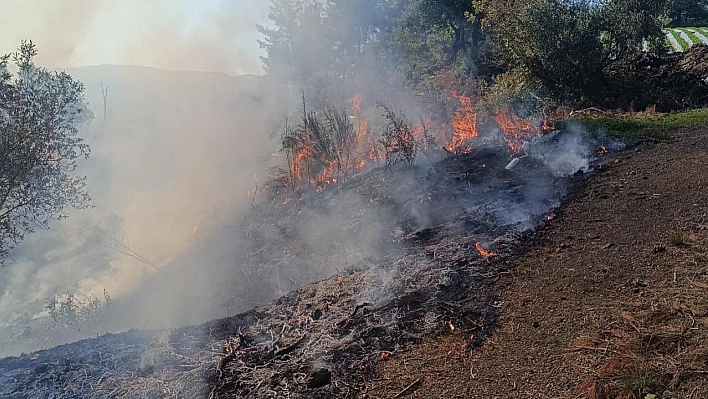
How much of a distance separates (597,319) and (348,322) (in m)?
2.17

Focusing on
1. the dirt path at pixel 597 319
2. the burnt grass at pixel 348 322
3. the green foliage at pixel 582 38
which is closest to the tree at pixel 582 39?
the green foliage at pixel 582 38

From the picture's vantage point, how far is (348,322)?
15.2 ft

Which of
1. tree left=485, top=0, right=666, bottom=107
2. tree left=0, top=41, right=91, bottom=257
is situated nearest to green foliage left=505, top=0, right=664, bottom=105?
tree left=485, top=0, right=666, bottom=107

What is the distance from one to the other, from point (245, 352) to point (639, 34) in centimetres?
1238

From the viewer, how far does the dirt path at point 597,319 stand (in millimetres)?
3111

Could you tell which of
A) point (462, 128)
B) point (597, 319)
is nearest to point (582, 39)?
point (462, 128)

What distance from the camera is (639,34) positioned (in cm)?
1194

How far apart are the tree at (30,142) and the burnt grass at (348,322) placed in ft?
9.00

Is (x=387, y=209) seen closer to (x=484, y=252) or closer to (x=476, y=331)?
(x=484, y=252)

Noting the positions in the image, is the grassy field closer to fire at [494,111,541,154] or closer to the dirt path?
fire at [494,111,541,154]

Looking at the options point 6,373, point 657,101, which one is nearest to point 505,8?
point 657,101

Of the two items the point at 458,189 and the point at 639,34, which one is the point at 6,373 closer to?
the point at 458,189

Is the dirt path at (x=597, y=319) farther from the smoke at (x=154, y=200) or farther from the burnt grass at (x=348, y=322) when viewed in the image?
the smoke at (x=154, y=200)

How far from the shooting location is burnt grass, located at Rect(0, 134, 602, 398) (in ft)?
13.5
